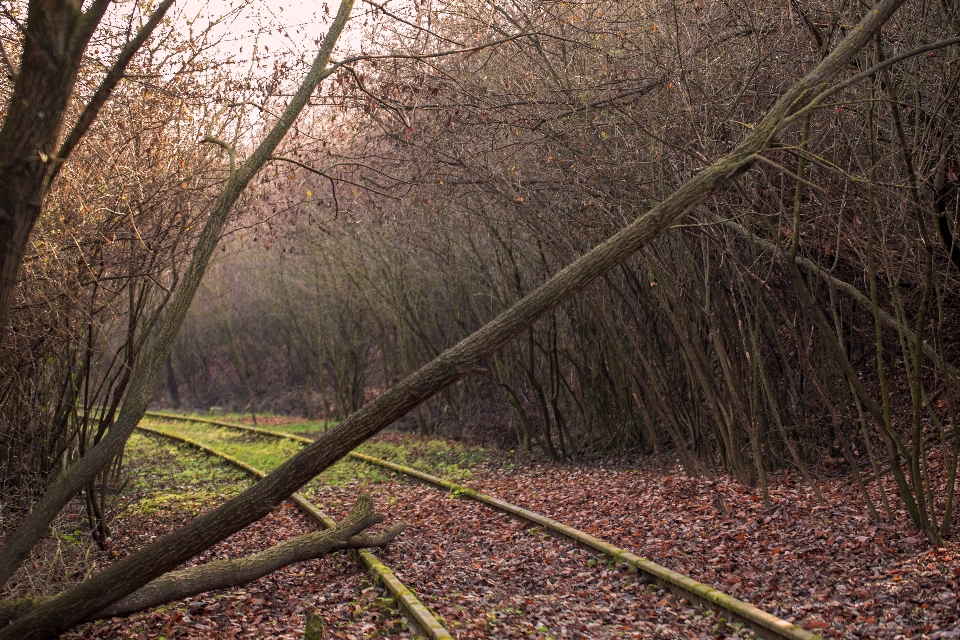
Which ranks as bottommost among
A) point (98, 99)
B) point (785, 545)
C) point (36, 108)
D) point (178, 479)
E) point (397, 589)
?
point (178, 479)

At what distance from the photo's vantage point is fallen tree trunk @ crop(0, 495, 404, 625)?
6.49 metres

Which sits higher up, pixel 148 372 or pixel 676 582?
pixel 148 372

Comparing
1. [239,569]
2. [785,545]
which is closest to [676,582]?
[785,545]

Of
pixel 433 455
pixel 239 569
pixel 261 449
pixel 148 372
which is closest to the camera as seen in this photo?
pixel 148 372

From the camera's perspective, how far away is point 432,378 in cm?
582

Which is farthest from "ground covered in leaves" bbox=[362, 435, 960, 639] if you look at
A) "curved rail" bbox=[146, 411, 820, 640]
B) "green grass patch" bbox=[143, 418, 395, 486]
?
"green grass patch" bbox=[143, 418, 395, 486]

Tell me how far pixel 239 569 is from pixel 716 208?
625cm

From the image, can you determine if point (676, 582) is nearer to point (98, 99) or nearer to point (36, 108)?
point (98, 99)

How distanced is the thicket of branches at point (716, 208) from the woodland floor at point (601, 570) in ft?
2.07

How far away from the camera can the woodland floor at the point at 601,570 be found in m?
6.14

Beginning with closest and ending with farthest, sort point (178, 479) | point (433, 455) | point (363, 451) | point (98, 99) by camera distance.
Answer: point (98, 99)
point (178, 479)
point (433, 455)
point (363, 451)

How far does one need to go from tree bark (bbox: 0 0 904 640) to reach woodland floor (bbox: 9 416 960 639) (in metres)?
0.71

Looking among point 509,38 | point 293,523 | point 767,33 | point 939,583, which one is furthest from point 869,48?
point 293,523

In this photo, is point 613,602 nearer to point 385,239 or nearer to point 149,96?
point 149,96
